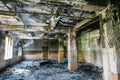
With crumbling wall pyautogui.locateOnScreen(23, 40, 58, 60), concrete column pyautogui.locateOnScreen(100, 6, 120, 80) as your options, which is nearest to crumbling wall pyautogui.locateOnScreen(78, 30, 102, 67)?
crumbling wall pyautogui.locateOnScreen(23, 40, 58, 60)

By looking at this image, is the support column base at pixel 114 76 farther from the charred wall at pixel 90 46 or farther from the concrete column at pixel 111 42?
the charred wall at pixel 90 46

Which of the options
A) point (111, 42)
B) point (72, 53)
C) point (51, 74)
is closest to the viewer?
point (111, 42)

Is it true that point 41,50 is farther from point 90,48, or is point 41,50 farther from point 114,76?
point 114,76

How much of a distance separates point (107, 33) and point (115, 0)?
0.75 meters

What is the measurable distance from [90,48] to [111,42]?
5.88 metres

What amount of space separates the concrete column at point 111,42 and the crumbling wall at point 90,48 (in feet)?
13.8

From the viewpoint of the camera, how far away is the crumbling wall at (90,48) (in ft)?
24.0

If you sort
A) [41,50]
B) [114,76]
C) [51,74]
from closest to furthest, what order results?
[114,76] → [51,74] → [41,50]

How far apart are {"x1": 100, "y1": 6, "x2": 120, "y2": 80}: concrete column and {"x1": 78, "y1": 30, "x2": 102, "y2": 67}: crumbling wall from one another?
13.8ft

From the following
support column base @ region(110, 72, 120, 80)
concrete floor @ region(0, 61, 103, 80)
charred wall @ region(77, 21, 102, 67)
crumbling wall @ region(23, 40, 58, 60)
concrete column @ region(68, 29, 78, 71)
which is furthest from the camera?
crumbling wall @ region(23, 40, 58, 60)

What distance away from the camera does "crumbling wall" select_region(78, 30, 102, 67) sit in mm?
7309

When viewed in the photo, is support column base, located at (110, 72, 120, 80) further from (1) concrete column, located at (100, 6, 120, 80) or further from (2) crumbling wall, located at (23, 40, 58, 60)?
(2) crumbling wall, located at (23, 40, 58, 60)

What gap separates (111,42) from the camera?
2.77 meters

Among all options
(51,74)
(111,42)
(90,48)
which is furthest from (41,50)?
(111,42)
